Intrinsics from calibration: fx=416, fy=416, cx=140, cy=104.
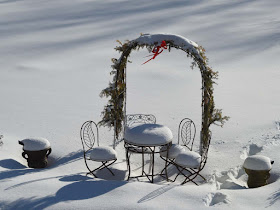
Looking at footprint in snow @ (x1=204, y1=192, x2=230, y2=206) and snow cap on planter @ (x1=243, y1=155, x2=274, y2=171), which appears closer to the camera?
footprint in snow @ (x1=204, y1=192, x2=230, y2=206)

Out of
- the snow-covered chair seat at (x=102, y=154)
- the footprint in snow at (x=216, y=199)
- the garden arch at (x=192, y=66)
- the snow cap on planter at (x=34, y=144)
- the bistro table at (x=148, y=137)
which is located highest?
the garden arch at (x=192, y=66)

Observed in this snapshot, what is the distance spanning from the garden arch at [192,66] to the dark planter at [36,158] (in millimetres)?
1396

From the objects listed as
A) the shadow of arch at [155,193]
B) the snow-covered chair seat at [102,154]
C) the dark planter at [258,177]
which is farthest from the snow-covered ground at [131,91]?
the snow-covered chair seat at [102,154]

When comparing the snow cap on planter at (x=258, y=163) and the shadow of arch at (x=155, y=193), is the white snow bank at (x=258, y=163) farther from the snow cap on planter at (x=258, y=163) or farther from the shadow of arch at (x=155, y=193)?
the shadow of arch at (x=155, y=193)

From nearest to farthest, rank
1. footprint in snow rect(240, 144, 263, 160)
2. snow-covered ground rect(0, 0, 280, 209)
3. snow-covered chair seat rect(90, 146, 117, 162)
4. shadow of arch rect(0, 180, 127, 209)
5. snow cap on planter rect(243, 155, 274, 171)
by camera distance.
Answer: shadow of arch rect(0, 180, 127, 209) → snow-covered ground rect(0, 0, 280, 209) → snow cap on planter rect(243, 155, 274, 171) → snow-covered chair seat rect(90, 146, 117, 162) → footprint in snow rect(240, 144, 263, 160)

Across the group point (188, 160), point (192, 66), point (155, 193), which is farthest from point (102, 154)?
point (192, 66)

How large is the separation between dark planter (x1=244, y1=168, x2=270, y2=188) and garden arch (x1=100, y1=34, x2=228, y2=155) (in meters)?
1.19

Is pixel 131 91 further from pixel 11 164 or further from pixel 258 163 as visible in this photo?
pixel 258 163

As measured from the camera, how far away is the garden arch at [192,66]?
7.71 metres

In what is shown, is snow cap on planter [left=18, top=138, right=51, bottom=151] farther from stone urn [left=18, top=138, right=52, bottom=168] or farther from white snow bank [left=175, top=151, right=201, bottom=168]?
white snow bank [left=175, top=151, right=201, bottom=168]

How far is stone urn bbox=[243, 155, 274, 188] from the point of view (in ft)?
23.3

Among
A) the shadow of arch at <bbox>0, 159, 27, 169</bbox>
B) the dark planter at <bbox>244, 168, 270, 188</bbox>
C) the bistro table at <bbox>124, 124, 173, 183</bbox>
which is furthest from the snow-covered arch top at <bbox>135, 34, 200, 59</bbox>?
the shadow of arch at <bbox>0, 159, 27, 169</bbox>

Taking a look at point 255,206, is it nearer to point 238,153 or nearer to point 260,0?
point 238,153

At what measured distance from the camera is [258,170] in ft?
23.3
